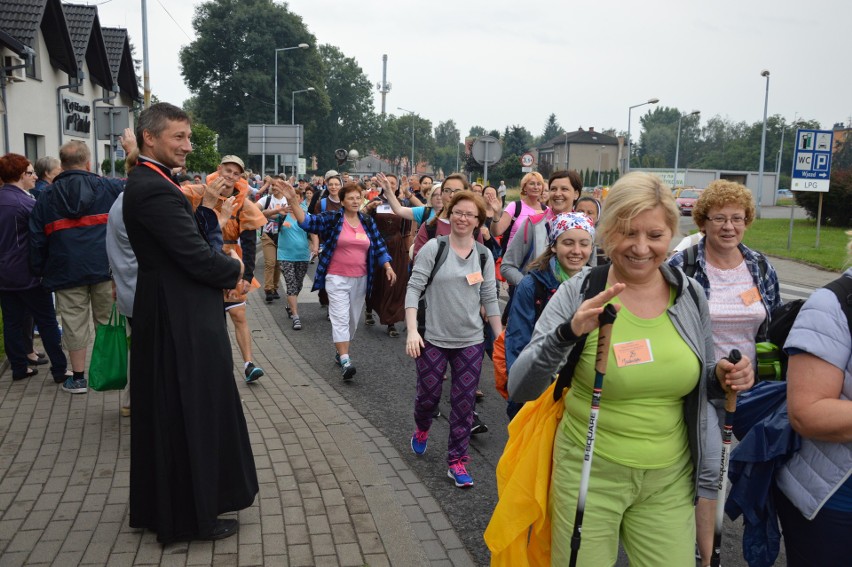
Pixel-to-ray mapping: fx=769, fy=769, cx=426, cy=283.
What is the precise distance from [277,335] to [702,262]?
6.59 m

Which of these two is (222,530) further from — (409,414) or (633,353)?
(409,414)

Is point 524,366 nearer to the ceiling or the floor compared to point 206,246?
nearer to the floor

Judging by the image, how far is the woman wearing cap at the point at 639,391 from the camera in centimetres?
258

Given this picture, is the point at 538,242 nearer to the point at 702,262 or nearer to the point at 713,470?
the point at 702,262

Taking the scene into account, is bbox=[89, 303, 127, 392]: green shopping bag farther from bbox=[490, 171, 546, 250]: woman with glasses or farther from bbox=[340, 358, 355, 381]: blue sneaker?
bbox=[490, 171, 546, 250]: woman with glasses

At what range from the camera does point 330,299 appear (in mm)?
7906

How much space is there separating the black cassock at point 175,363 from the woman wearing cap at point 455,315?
1590 mm

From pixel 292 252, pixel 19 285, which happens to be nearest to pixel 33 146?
pixel 292 252

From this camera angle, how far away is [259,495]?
451 centimetres

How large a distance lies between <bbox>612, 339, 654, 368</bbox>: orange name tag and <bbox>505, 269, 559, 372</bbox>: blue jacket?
1554 mm

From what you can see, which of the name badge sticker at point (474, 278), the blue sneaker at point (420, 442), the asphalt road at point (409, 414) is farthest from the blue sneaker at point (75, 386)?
the name badge sticker at point (474, 278)

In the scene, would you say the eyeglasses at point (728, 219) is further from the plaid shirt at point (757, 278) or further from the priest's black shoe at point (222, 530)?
the priest's black shoe at point (222, 530)

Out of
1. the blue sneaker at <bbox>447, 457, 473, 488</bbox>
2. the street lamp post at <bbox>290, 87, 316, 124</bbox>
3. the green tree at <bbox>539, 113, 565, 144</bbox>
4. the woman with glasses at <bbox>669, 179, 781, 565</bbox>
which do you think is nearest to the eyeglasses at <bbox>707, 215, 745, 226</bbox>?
the woman with glasses at <bbox>669, 179, 781, 565</bbox>

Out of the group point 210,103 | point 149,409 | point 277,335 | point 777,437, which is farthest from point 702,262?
point 210,103
